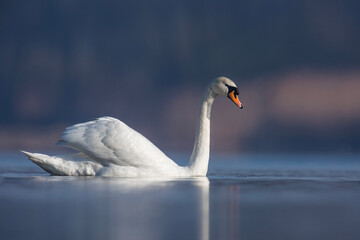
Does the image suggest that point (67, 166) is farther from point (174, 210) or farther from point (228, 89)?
point (174, 210)

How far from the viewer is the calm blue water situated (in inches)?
242

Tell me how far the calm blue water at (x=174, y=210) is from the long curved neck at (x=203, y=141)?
1707 mm

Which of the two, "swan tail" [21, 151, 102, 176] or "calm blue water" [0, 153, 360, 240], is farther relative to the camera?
"swan tail" [21, 151, 102, 176]

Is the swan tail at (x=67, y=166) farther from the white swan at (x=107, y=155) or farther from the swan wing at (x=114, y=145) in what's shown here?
the swan wing at (x=114, y=145)

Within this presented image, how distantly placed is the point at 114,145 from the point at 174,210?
17.1 ft

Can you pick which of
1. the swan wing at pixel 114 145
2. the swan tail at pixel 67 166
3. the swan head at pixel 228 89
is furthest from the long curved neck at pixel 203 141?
the swan tail at pixel 67 166

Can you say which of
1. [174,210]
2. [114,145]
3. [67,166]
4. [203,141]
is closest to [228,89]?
[203,141]

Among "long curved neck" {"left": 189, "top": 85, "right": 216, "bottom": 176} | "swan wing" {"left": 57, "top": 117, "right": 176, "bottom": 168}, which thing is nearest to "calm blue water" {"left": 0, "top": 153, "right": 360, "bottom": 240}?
"swan wing" {"left": 57, "top": 117, "right": 176, "bottom": 168}

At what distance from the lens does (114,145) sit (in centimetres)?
1291

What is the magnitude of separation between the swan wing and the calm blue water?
3.09 ft

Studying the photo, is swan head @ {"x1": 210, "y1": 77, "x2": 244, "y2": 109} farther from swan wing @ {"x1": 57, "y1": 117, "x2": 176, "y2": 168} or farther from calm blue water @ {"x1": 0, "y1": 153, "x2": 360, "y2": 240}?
calm blue water @ {"x1": 0, "y1": 153, "x2": 360, "y2": 240}

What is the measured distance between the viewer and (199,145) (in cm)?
1398

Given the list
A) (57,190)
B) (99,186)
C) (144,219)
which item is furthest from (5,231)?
(99,186)

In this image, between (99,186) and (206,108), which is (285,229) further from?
(206,108)
